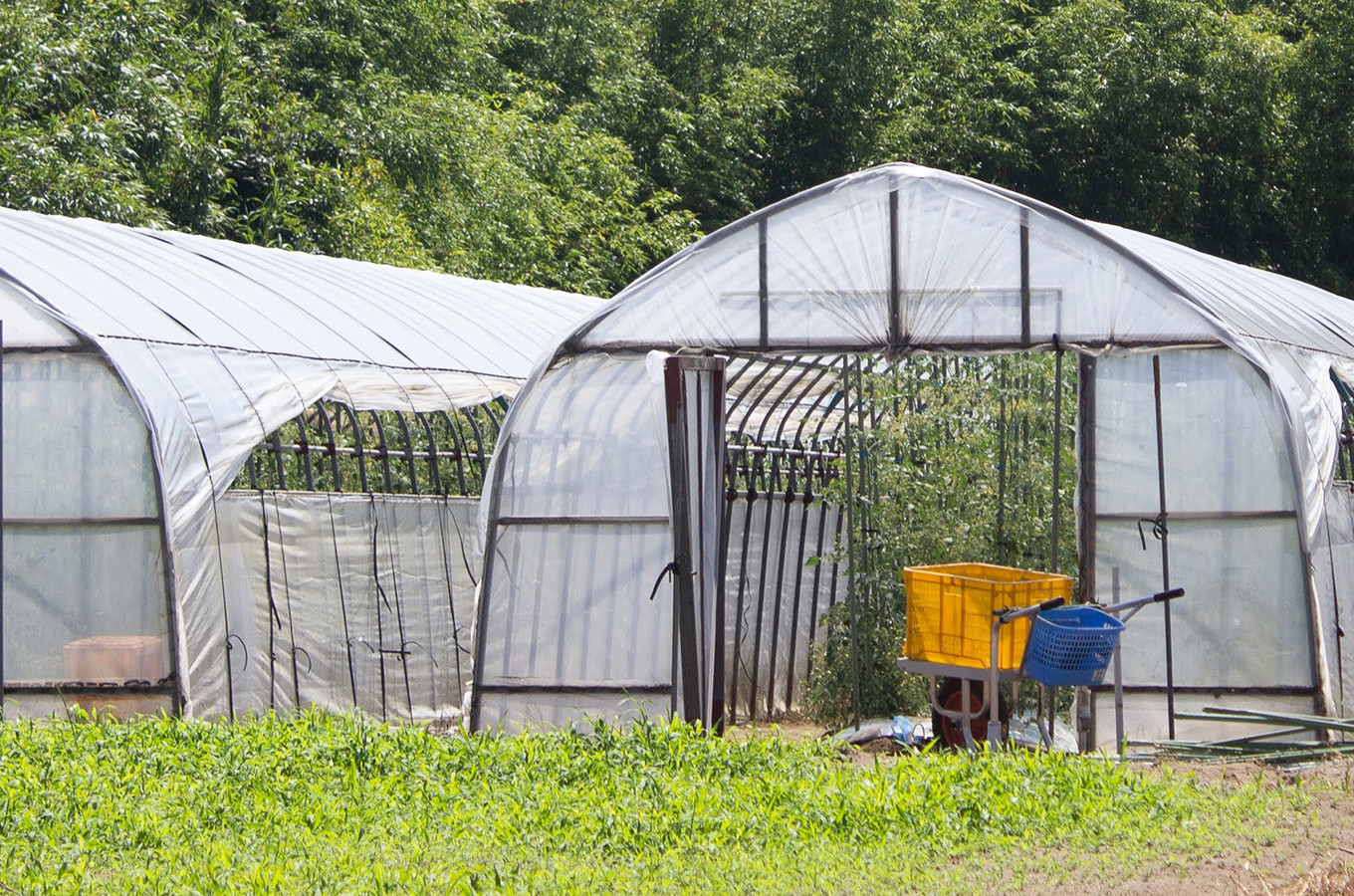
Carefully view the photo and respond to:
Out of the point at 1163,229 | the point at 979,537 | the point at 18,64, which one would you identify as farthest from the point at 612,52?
the point at 979,537

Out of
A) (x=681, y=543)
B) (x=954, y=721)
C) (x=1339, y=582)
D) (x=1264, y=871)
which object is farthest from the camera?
(x=1339, y=582)

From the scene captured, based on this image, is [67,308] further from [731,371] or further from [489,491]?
[731,371]

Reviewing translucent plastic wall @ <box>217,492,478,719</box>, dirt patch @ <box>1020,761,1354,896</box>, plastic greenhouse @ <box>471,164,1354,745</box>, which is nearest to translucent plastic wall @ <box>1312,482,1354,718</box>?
plastic greenhouse @ <box>471,164,1354,745</box>

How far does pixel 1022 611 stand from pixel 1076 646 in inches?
11.3

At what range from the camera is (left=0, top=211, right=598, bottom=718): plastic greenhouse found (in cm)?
893

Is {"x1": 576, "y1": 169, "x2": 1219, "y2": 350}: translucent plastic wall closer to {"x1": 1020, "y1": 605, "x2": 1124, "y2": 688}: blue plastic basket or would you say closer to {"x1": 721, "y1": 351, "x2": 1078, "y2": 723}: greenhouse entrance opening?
{"x1": 721, "y1": 351, "x2": 1078, "y2": 723}: greenhouse entrance opening

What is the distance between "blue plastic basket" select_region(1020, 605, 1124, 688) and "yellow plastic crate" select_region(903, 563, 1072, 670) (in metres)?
0.36

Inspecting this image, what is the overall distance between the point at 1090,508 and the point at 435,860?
4.68 m

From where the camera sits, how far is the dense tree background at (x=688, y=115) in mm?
19297

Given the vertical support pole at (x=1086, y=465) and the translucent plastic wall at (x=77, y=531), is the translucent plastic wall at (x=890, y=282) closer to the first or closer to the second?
the vertical support pole at (x=1086, y=465)

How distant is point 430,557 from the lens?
11.9m

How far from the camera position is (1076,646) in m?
7.70

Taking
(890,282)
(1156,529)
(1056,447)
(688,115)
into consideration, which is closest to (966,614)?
(1056,447)

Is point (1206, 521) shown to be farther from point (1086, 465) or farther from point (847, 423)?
point (847, 423)
